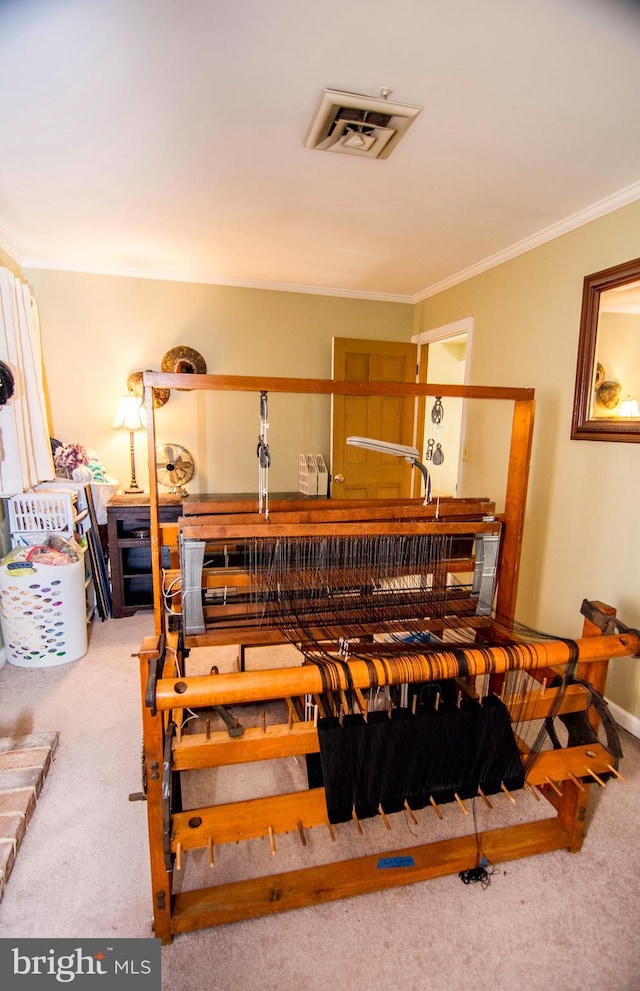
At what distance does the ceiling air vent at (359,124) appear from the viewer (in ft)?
4.95

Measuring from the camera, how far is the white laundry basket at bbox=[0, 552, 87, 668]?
7.84 feet

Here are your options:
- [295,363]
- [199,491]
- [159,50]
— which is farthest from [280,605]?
[295,363]

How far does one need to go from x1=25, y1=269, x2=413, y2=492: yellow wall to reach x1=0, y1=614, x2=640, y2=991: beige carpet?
2533mm

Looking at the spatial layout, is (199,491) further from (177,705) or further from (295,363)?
(177,705)

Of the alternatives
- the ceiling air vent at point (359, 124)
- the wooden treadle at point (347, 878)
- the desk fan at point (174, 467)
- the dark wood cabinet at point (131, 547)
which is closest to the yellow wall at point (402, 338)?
the desk fan at point (174, 467)

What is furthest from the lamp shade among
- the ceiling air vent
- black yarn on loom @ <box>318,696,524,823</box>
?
black yarn on loom @ <box>318,696,524,823</box>

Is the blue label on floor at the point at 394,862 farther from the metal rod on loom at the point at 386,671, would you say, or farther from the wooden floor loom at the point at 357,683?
the metal rod on loom at the point at 386,671

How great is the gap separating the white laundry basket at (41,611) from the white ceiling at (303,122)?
6.27ft

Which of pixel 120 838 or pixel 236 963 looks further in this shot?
pixel 120 838

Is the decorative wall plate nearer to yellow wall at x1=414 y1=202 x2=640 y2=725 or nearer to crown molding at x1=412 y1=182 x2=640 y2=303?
crown molding at x1=412 y1=182 x2=640 y2=303

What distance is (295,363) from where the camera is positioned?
12.7 ft

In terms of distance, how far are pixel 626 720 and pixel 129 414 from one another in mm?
3533

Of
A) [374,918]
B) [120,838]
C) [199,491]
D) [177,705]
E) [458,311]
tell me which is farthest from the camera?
[199,491]

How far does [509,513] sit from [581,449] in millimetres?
803
